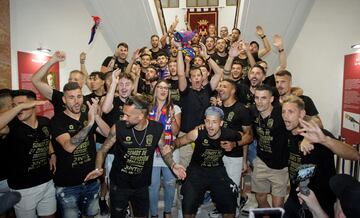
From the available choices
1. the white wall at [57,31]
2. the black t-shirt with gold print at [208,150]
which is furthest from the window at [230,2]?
the black t-shirt with gold print at [208,150]

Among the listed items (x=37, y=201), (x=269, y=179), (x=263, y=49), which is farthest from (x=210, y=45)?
(x=37, y=201)

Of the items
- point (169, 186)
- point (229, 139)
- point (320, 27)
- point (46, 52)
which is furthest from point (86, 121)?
point (320, 27)

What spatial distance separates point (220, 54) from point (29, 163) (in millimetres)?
5013

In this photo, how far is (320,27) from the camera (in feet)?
25.1

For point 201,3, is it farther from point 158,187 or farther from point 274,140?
point 158,187

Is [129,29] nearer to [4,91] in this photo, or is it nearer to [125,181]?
[4,91]

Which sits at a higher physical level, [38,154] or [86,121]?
[86,121]

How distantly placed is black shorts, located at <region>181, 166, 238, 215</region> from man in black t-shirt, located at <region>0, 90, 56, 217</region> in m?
1.71

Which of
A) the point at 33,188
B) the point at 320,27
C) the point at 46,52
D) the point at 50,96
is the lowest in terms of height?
the point at 33,188

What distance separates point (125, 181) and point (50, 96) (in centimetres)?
166

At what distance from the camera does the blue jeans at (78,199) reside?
332 cm

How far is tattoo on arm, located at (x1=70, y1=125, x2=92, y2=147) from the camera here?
3.21 m

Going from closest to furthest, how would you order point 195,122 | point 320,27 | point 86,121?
point 86,121
point 195,122
point 320,27

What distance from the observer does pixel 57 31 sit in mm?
7578
